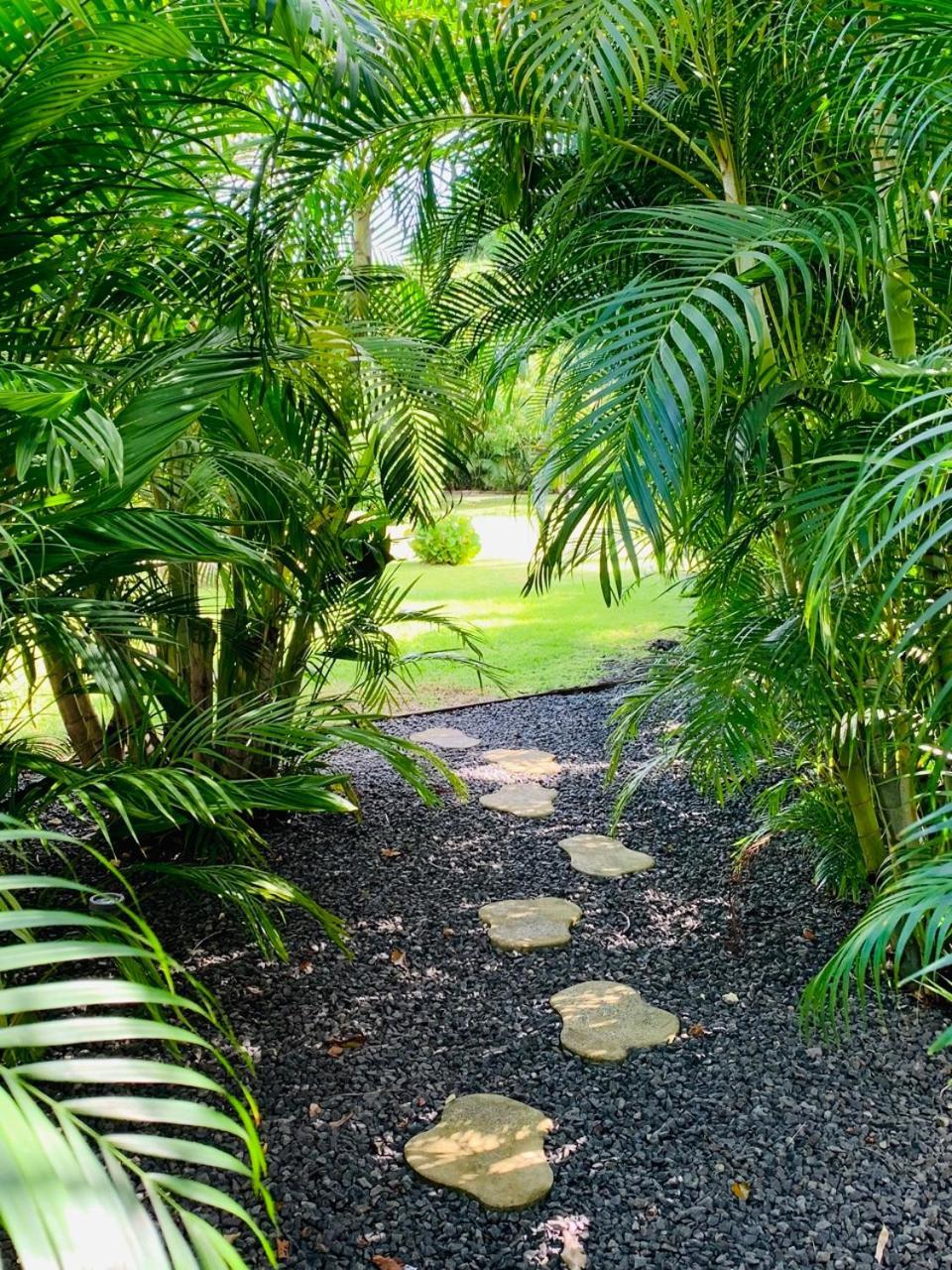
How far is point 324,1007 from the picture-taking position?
78.2 inches

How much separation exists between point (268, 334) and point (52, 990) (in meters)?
1.19

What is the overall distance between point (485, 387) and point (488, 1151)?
5.24ft

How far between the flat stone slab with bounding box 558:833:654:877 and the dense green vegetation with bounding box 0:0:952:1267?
1.39ft

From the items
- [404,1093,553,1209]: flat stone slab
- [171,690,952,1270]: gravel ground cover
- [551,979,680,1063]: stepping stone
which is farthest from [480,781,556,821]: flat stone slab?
[404,1093,553,1209]: flat stone slab

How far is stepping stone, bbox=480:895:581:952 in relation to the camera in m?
2.25

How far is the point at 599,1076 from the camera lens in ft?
5.81

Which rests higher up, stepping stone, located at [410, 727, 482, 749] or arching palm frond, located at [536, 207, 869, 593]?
arching palm frond, located at [536, 207, 869, 593]

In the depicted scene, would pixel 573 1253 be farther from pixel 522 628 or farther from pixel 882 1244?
pixel 522 628

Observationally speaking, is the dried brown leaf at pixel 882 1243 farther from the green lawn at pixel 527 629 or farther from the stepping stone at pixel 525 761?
the green lawn at pixel 527 629

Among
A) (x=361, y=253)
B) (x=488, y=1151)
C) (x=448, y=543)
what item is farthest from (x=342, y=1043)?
(x=448, y=543)

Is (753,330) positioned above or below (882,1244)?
above

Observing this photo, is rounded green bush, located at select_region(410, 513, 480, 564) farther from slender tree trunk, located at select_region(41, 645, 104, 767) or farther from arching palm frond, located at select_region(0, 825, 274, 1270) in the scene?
arching palm frond, located at select_region(0, 825, 274, 1270)

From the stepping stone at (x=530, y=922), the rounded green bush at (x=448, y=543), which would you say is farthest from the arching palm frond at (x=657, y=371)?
the rounded green bush at (x=448, y=543)

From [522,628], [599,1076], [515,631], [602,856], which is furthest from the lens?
[522,628]
